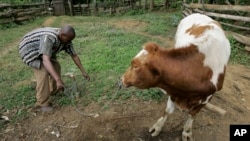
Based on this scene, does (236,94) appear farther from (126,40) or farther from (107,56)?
(126,40)

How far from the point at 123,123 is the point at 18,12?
1130 centimetres

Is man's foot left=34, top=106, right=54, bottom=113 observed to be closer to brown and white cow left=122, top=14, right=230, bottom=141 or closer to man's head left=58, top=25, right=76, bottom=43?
man's head left=58, top=25, right=76, bottom=43

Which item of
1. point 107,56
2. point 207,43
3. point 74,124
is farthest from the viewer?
point 107,56

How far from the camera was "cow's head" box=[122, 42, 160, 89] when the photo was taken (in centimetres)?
255

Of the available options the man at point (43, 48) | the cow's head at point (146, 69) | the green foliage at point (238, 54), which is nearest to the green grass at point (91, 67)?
the green foliage at point (238, 54)

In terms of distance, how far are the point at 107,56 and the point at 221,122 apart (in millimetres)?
3637

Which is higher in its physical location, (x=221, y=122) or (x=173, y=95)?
(x=173, y=95)

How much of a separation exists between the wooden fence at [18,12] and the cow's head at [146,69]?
11158 mm

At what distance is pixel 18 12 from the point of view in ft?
42.9

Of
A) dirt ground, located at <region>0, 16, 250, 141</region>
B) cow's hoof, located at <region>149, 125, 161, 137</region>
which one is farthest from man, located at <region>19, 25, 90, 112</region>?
cow's hoof, located at <region>149, 125, 161, 137</region>

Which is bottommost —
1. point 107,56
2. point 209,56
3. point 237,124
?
point 237,124

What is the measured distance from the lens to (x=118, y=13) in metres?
16.9

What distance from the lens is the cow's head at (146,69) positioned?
255 centimetres

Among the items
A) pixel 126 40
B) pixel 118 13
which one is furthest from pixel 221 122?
pixel 118 13
